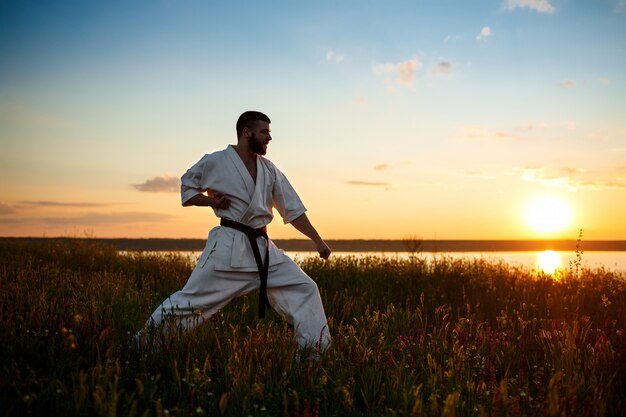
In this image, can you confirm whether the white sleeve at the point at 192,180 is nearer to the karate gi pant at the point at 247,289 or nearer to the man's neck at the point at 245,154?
the man's neck at the point at 245,154

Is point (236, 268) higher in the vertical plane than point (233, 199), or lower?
lower

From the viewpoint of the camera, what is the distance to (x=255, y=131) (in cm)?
495

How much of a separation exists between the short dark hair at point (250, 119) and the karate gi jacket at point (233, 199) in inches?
9.1

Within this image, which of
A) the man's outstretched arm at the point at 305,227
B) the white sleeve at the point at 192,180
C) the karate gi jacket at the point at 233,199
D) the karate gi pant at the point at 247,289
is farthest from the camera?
the man's outstretched arm at the point at 305,227

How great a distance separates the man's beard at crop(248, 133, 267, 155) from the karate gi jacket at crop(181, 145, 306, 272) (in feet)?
0.33

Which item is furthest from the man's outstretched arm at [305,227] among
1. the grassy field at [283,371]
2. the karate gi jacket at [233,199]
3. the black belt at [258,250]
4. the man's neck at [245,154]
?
the grassy field at [283,371]

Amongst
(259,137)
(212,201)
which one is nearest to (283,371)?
(212,201)

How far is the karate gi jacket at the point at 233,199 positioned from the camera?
15.5 ft

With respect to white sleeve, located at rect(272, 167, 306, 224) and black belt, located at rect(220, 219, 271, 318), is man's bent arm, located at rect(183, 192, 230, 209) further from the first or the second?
white sleeve, located at rect(272, 167, 306, 224)

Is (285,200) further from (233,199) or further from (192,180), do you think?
(192,180)

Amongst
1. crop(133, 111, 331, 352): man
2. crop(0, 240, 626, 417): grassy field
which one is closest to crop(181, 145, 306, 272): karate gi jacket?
crop(133, 111, 331, 352): man

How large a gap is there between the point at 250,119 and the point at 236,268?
4.42 ft

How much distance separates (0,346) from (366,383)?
8.20 ft

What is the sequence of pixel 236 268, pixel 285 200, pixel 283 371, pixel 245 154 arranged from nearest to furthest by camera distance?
1. pixel 283 371
2. pixel 236 268
3. pixel 245 154
4. pixel 285 200
